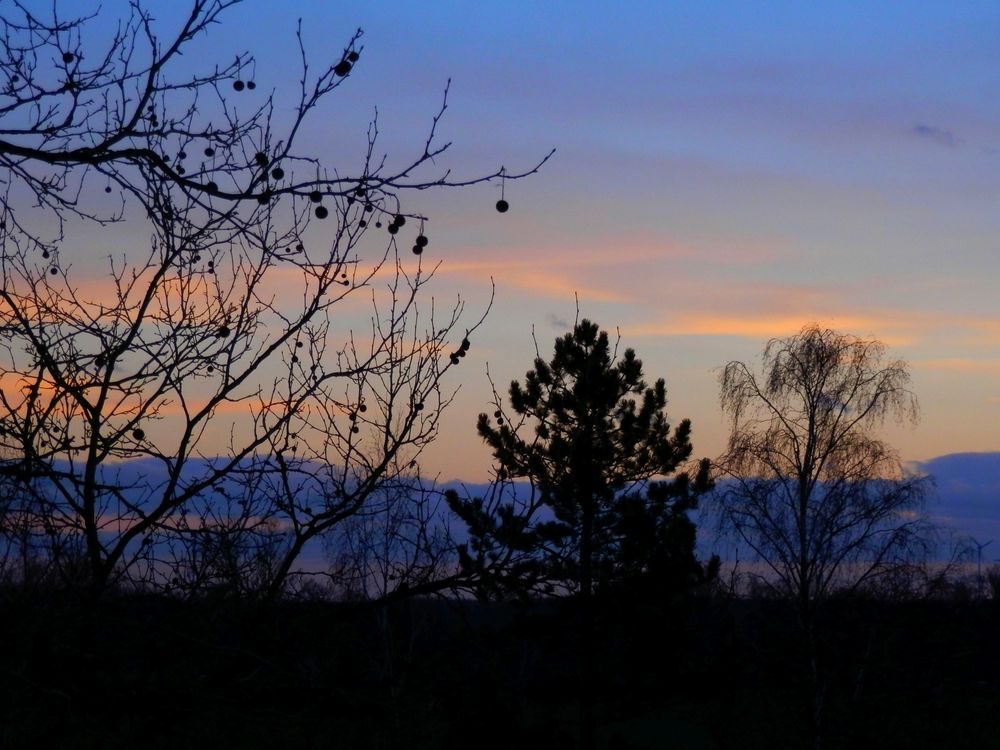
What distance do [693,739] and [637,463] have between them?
49.8 ft

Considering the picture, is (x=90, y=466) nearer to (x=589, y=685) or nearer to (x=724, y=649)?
(x=589, y=685)

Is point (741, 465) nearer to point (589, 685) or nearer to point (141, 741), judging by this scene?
point (589, 685)

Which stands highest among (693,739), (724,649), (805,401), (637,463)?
(805,401)

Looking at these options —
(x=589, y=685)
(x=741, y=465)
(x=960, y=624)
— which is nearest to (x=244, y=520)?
(x=589, y=685)

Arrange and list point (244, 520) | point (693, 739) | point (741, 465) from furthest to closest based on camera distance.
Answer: point (693, 739) → point (741, 465) → point (244, 520)

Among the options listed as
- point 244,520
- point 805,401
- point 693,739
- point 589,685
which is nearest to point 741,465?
point 805,401

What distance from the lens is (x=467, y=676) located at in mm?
25531

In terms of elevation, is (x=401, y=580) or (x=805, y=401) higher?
(x=805, y=401)

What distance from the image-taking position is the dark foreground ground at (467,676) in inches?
174

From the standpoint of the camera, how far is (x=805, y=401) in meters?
27.2

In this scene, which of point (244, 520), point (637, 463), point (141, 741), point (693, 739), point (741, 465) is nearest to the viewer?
point (141, 741)

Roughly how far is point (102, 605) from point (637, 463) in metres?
19.8

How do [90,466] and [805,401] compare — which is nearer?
[90,466]

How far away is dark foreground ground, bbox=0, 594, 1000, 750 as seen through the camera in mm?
4410
